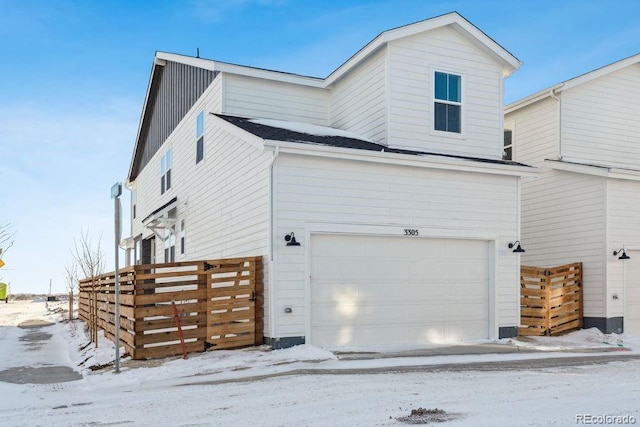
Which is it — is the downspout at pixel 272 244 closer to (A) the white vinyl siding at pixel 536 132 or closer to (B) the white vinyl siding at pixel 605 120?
(A) the white vinyl siding at pixel 536 132

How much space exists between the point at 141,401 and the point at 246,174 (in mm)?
6094

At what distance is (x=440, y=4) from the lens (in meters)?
18.3

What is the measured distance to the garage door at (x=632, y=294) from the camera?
15.5 meters

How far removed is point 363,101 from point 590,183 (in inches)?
254

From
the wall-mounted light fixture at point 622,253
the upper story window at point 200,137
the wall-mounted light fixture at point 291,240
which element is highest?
the upper story window at point 200,137

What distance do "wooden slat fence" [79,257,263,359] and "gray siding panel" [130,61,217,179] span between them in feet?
21.4

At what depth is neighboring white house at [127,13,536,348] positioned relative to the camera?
1147cm

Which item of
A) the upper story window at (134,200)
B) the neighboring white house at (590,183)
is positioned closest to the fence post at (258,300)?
the neighboring white house at (590,183)

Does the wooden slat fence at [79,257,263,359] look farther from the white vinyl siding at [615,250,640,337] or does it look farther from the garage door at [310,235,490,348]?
the white vinyl siding at [615,250,640,337]

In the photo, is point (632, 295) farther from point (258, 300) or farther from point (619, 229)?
point (258, 300)

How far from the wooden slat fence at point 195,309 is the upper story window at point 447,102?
5.73 meters

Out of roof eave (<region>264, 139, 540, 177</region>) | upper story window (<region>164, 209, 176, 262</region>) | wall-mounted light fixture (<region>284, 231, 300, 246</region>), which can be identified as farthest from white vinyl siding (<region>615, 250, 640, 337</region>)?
upper story window (<region>164, 209, 176, 262</region>)

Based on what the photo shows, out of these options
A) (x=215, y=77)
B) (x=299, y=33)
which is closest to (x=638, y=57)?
(x=299, y=33)

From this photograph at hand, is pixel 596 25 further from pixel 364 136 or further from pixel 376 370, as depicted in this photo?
pixel 376 370
